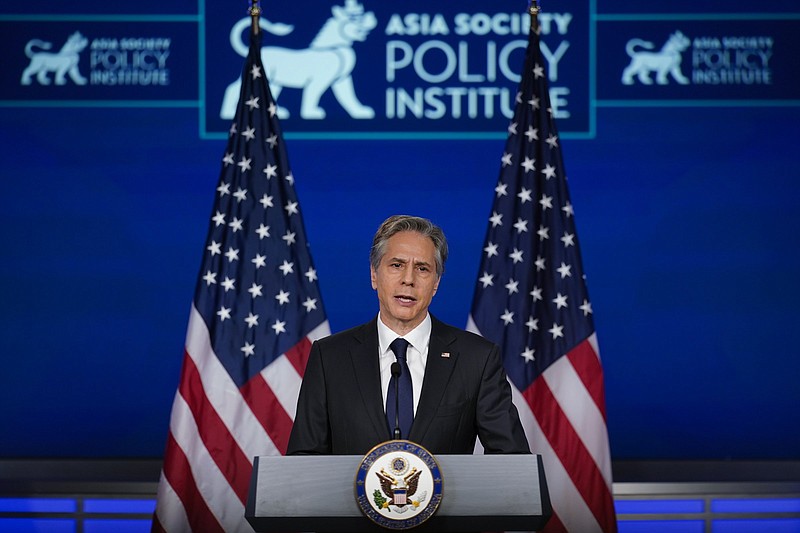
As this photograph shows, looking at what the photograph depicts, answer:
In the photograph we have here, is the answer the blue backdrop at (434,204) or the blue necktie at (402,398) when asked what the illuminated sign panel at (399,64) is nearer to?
the blue backdrop at (434,204)

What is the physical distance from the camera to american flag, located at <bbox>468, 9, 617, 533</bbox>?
3600 millimetres

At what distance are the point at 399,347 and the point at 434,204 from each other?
2.45 metres

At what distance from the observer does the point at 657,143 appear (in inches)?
177

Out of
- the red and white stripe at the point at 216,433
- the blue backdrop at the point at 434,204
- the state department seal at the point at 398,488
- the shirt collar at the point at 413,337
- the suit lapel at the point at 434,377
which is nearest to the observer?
the state department seal at the point at 398,488

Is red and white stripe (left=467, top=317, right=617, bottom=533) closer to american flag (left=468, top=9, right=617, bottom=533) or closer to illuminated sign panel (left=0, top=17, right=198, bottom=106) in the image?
american flag (left=468, top=9, right=617, bottom=533)

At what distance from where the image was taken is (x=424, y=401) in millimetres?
2039

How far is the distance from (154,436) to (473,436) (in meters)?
2.76

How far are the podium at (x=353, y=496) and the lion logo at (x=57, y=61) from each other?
3.42 meters

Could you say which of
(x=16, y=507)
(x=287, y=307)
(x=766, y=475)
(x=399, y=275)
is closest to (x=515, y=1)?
(x=287, y=307)

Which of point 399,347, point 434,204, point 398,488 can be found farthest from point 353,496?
point 434,204

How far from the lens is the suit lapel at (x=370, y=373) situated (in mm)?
2031

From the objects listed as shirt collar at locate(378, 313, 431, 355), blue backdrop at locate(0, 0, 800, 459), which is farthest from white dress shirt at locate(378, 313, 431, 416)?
blue backdrop at locate(0, 0, 800, 459)

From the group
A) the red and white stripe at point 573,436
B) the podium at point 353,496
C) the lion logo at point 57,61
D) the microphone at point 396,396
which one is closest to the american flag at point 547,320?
the red and white stripe at point 573,436

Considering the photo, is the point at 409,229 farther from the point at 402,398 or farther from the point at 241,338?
the point at 241,338
